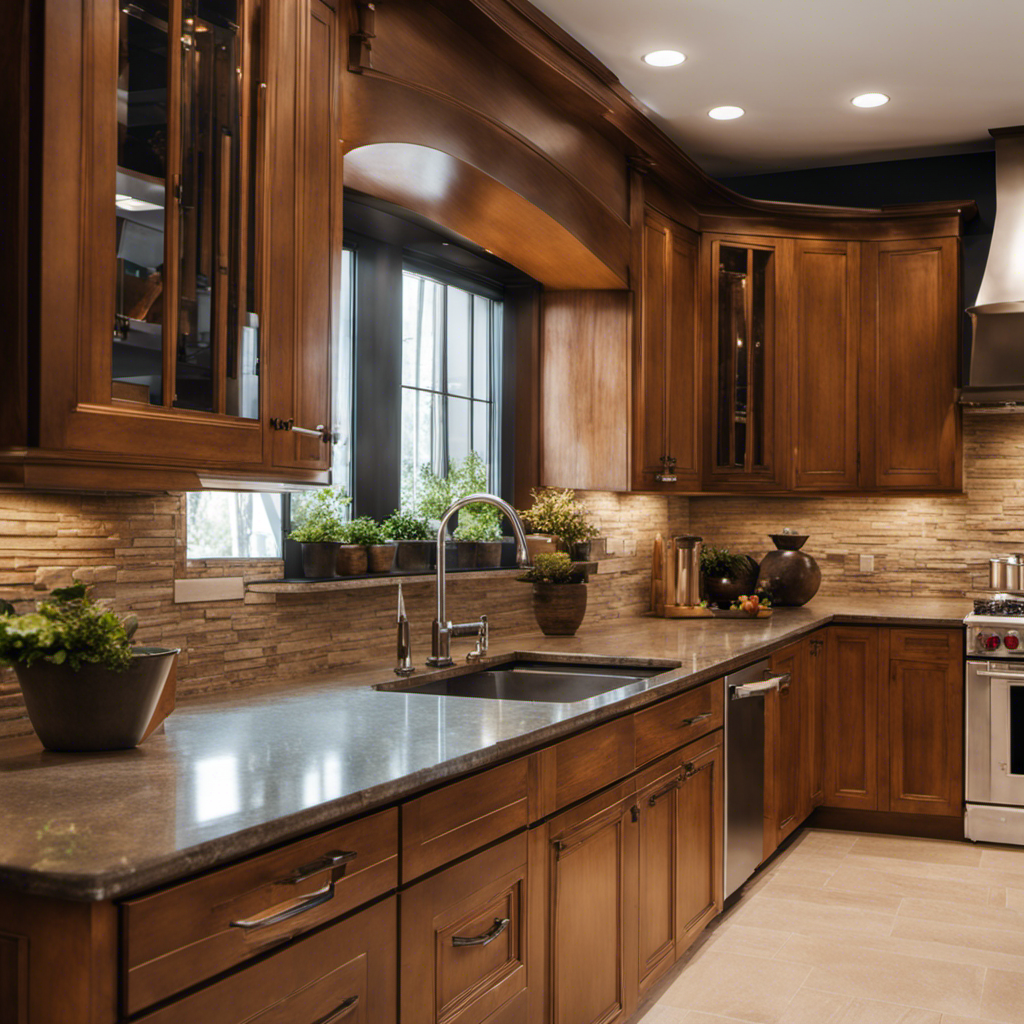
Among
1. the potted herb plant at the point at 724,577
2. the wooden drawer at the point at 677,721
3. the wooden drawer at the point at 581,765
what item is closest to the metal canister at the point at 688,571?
the potted herb plant at the point at 724,577

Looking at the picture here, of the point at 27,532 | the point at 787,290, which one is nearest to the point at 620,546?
the point at 787,290

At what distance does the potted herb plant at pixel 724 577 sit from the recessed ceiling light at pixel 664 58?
201 cm

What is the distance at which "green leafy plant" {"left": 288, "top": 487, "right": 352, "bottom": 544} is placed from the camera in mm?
2895

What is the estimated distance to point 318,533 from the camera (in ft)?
9.51

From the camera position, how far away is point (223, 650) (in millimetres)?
2500

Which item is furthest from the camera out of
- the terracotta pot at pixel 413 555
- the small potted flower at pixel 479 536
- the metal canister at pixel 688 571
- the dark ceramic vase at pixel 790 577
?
the dark ceramic vase at pixel 790 577

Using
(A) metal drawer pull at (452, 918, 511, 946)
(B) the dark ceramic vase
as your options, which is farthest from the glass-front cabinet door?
(A) metal drawer pull at (452, 918, 511, 946)

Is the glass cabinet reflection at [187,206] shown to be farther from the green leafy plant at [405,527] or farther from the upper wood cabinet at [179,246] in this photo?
the green leafy plant at [405,527]

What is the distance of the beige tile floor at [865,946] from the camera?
2.86 metres

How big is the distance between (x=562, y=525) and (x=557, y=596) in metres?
0.42

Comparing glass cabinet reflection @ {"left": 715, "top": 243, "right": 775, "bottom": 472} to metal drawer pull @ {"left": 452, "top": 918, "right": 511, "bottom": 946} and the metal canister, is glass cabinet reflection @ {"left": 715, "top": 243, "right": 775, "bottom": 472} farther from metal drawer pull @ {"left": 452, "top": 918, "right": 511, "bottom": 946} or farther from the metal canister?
metal drawer pull @ {"left": 452, "top": 918, "right": 511, "bottom": 946}

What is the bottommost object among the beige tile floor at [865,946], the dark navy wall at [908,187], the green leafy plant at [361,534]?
the beige tile floor at [865,946]

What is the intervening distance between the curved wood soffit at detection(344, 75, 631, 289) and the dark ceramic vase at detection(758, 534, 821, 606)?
1.51 meters

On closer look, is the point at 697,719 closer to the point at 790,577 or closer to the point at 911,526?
the point at 790,577
